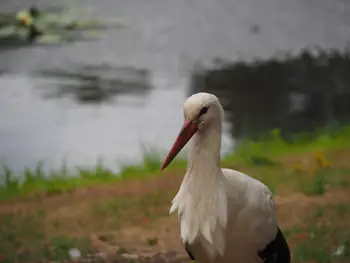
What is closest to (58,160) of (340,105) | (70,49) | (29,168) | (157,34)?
(29,168)

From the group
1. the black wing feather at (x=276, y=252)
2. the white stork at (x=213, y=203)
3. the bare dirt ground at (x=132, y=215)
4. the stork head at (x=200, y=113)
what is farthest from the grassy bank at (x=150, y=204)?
the stork head at (x=200, y=113)

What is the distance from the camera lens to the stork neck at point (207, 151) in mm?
1201

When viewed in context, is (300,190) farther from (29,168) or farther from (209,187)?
(29,168)

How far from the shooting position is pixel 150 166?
70.7 inches

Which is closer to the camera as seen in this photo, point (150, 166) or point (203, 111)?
point (203, 111)

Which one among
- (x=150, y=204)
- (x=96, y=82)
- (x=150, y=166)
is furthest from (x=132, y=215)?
(x=96, y=82)

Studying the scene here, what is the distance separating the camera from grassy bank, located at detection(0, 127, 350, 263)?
5.32 feet

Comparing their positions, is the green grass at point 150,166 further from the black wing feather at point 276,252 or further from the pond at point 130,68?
the black wing feather at point 276,252

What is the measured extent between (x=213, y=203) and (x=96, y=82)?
2.83ft

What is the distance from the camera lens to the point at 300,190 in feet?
5.81

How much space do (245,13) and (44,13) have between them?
2.33ft

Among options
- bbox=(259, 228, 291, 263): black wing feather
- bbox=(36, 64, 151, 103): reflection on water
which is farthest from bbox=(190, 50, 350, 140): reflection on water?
bbox=(259, 228, 291, 263): black wing feather

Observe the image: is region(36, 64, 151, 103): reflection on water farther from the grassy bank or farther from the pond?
the grassy bank

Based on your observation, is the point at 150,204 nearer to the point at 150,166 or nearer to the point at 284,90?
the point at 150,166
